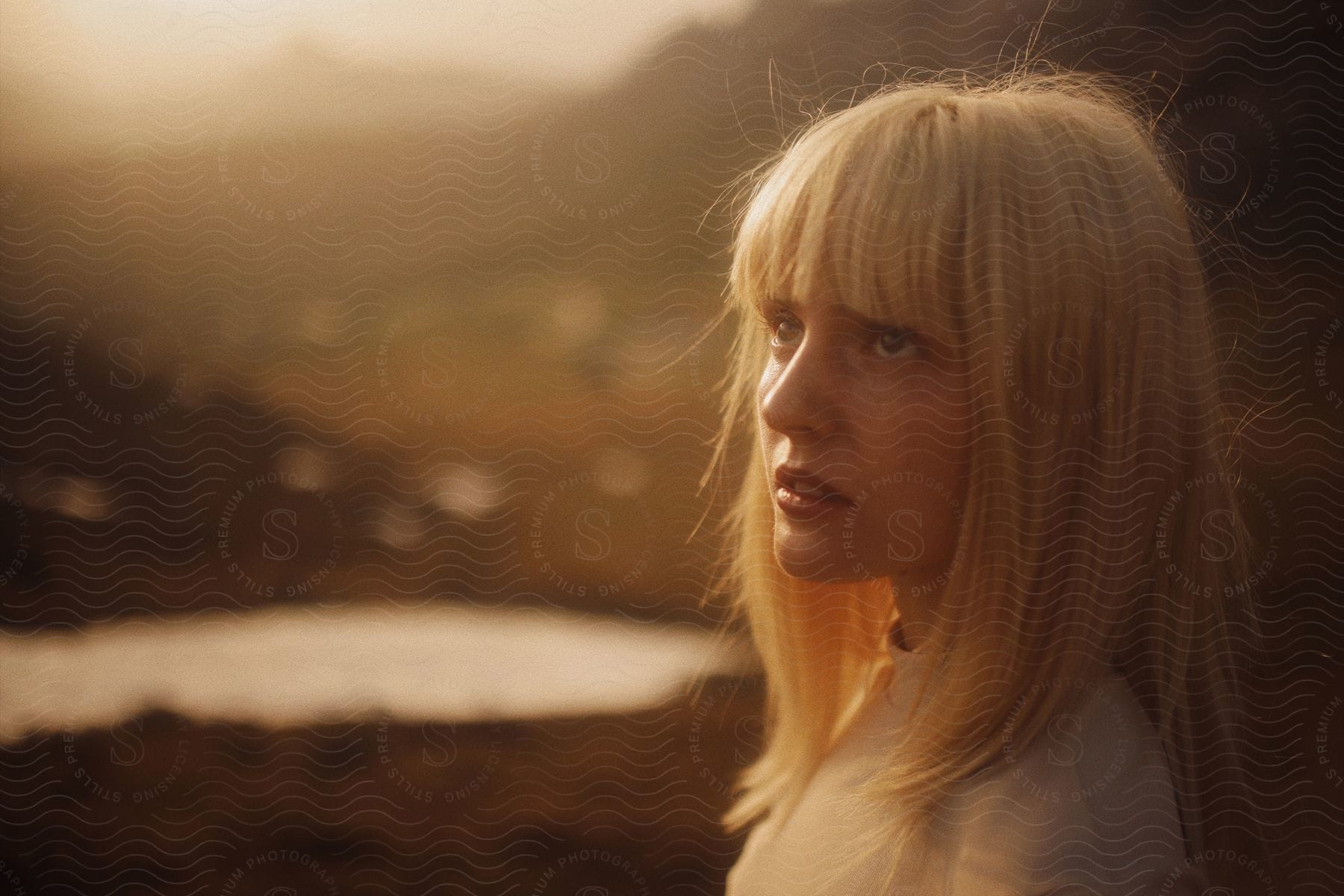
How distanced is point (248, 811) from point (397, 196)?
50 centimetres

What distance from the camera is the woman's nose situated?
639mm

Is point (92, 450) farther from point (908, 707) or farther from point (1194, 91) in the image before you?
point (1194, 91)

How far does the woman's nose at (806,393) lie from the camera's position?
0.64m

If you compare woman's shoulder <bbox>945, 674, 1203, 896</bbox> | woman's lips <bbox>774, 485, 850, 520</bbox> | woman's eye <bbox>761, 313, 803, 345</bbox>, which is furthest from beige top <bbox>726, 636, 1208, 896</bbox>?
woman's eye <bbox>761, 313, 803, 345</bbox>

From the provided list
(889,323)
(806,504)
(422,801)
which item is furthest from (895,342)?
(422,801)

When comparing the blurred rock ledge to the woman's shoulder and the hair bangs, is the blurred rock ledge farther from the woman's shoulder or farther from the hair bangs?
the hair bangs

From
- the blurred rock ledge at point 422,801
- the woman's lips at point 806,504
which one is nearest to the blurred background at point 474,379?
the blurred rock ledge at point 422,801

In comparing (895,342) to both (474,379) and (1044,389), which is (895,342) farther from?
(474,379)

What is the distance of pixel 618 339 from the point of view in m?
0.77

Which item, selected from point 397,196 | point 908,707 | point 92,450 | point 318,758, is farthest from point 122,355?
point 908,707

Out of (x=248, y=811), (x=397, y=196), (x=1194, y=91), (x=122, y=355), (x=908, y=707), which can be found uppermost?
(x=1194, y=91)

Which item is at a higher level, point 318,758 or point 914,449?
point 914,449

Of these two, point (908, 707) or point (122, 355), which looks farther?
point (122, 355)

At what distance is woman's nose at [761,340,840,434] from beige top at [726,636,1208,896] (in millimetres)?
180
